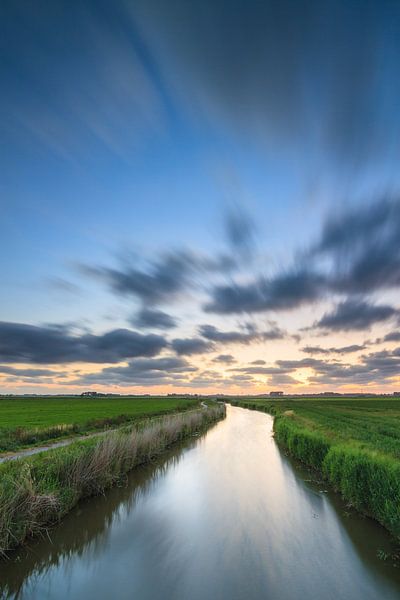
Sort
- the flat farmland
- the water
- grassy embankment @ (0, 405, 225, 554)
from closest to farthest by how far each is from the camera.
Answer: the water → grassy embankment @ (0, 405, 225, 554) → the flat farmland

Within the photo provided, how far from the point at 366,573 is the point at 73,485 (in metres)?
9.23

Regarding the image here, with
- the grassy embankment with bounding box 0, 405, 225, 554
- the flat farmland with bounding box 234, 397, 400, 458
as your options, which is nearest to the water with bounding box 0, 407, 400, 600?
the grassy embankment with bounding box 0, 405, 225, 554

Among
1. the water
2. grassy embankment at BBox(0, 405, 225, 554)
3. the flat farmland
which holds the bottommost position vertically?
the water

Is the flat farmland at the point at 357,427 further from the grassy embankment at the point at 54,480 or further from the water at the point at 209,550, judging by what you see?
the grassy embankment at the point at 54,480

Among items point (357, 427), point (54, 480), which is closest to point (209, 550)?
point (54, 480)

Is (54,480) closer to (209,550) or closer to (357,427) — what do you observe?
(209,550)

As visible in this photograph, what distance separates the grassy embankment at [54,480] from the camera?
29.8 ft

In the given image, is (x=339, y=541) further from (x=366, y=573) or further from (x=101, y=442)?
(x=101, y=442)

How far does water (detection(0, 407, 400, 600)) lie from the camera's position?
7641 mm

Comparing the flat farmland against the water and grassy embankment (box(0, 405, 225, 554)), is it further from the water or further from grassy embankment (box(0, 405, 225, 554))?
grassy embankment (box(0, 405, 225, 554))

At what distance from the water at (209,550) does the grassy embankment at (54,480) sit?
1.65ft

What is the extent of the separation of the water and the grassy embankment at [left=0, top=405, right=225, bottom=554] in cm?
50

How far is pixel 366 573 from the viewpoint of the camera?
8320mm

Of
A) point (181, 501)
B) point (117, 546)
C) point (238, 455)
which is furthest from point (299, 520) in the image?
point (238, 455)
